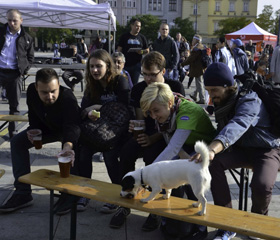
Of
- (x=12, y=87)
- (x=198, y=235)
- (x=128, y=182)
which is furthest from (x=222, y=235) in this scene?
(x=12, y=87)

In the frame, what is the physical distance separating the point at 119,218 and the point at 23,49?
13.6ft

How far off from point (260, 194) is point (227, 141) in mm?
534

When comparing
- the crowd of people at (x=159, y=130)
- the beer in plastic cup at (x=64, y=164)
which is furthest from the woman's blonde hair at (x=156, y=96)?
the beer in plastic cup at (x=64, y=164)

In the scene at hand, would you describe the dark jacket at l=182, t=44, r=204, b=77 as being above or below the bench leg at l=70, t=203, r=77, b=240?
above

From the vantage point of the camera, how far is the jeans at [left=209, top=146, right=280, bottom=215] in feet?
9.03

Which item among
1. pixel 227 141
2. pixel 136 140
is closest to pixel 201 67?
pixel 136 140

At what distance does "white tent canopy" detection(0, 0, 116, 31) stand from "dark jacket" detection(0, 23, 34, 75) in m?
3.07

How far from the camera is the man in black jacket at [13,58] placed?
5957 mm

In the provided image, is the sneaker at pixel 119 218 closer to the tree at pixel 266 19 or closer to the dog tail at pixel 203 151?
the dog tail at pixel 203 151

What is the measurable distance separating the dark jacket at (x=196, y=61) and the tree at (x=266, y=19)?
154 feet

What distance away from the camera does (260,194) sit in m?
2.74

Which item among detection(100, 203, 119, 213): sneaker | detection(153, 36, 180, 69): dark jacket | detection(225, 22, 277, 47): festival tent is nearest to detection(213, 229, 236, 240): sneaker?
detection(100, 203, 119, 213): sneaker

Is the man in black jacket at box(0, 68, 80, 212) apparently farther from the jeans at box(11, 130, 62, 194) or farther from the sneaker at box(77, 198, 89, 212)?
the sneaker at box(77, 198, 89, 212)

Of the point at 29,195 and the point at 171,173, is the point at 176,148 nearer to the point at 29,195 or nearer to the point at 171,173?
the point at 171,173
